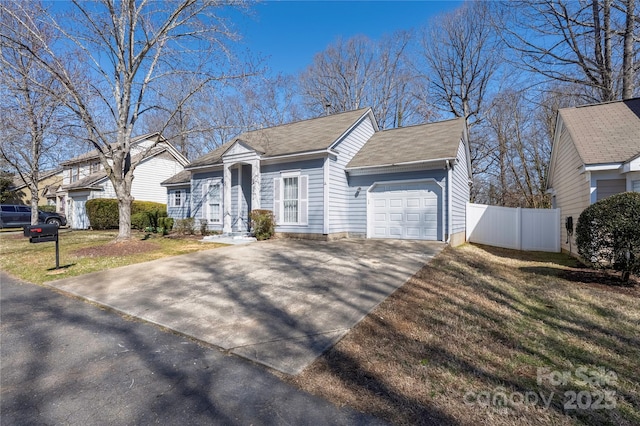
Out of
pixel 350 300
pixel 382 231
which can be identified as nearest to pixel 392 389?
pixel 350 300

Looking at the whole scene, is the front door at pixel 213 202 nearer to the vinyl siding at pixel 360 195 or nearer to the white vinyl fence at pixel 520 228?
the vinyl siding at pixel 360 195

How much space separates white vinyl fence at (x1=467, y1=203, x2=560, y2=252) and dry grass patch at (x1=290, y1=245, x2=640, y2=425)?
7135 millimetres

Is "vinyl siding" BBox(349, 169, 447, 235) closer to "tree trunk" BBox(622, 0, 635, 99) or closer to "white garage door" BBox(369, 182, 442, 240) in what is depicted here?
"white garage door" BBox(369, 182, 442, 240)

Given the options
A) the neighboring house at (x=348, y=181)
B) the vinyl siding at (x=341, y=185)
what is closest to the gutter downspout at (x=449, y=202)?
the neighboring house at (x=348, y=181)

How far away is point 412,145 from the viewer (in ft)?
39.5

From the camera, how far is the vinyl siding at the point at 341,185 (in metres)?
11.5

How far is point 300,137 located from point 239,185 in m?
3.49

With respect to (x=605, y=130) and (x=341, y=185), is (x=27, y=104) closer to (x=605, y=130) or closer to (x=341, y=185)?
(x=341, y=185)

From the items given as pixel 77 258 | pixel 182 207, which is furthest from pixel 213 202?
pixel 77 258

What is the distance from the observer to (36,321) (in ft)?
13.4

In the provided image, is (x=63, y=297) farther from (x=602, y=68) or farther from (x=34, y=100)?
(x=602, y=68)

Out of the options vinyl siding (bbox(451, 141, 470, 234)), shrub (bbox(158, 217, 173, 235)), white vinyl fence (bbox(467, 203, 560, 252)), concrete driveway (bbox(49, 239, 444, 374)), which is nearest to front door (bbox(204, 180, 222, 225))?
shrub (bbox(158, 217, 173, 235))

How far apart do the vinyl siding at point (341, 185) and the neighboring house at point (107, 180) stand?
46.9ft

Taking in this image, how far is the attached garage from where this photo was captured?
34.7 feet
